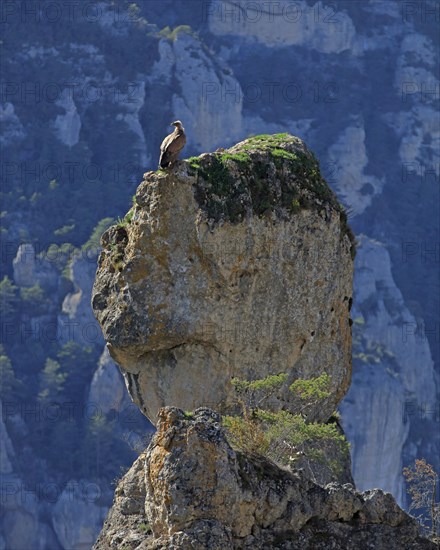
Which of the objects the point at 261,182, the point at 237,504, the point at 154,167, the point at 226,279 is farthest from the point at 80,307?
the point at 237,504

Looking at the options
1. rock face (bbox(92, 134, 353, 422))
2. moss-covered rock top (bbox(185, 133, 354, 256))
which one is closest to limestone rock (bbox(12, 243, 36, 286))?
moss-covered rock top (bbox(185, 133, 354, 256))

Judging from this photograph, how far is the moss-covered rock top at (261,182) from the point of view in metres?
29.7

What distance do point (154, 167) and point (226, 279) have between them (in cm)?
11454

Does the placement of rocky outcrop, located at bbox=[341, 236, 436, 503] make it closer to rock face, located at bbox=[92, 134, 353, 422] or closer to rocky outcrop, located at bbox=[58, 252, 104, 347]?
rocky outcrop, located at bbox=[58, 252, 104, 347]

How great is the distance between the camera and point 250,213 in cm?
3000

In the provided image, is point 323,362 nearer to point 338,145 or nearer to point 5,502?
point 5,502

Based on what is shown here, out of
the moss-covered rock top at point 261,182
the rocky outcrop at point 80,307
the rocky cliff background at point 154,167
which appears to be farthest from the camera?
the rocky outcrop at point 80,307

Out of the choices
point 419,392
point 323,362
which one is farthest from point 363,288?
point 323,362

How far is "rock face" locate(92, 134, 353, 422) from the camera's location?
29.5 m

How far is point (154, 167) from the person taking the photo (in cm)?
14375

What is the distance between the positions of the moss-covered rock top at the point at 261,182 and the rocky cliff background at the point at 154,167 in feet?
264

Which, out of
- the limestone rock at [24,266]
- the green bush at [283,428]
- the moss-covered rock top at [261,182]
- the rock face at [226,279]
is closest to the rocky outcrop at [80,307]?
the limestone rock at [24,266]

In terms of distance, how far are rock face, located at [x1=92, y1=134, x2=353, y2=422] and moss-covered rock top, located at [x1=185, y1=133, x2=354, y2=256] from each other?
0.02m

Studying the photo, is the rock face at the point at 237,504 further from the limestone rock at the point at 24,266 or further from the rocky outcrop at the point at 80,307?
the limestone rock at the point at 24,266
